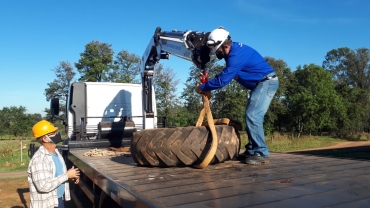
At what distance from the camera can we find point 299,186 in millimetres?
2793

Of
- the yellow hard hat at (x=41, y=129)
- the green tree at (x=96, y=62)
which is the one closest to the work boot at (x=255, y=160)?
the yellow hard hat at (x=41, y=129)

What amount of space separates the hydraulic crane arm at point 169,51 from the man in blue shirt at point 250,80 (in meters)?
0.98

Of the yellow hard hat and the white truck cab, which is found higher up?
the white truck cab

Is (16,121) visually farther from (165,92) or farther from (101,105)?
(101,105)

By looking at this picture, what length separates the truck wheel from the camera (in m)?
Result: 3.86

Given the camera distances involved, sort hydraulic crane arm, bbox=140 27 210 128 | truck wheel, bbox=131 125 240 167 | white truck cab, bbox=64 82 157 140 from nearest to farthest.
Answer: truck wheel, bbox=131 125 240 167 < hydraulic crane arm, bbox=140 27 210 128 < white truck cab, bbox=64 82 157 140

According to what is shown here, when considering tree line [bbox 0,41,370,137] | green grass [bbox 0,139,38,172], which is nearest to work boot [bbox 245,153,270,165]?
green grass [bbox 0,139,38,172]

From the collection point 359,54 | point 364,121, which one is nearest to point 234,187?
point 364,121

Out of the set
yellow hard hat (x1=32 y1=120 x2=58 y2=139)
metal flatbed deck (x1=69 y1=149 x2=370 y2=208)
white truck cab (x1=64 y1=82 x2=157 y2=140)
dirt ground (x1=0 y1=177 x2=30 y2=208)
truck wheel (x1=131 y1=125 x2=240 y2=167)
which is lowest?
dirt ground (x1=0 y1=177 x2=30 y2=208)

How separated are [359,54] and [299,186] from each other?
67990 mm

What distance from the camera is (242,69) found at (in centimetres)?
452

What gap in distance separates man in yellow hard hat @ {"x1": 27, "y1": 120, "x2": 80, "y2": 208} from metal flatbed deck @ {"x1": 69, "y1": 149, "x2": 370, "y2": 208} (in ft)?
1.33

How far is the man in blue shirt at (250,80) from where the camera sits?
13.9ft

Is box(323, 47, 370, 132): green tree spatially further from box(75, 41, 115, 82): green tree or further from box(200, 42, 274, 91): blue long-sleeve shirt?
box(200, 42, 274, 91): blue long-sleeve shirt
